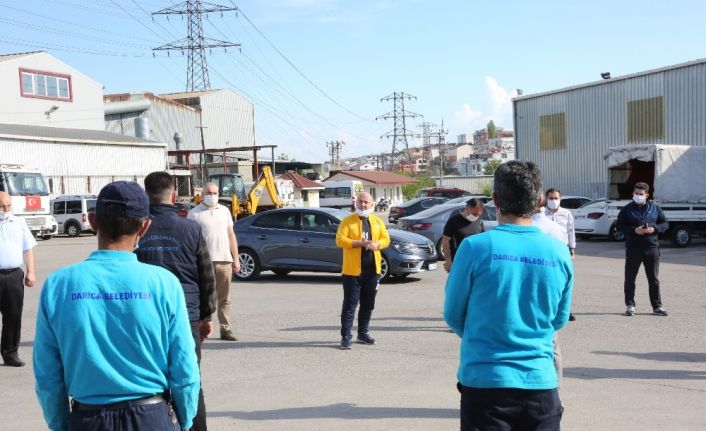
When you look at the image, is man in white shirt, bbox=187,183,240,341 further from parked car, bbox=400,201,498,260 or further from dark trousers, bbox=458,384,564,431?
parked car, bbox=400,201,498,260

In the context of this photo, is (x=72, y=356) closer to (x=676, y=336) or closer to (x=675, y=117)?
(x=676, y=336)

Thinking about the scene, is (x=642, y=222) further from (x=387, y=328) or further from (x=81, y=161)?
(x=81, y=161)

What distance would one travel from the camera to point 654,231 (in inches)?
430

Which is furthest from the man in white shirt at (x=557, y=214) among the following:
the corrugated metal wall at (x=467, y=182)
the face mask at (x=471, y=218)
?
the corrugated metal wall at (x=467, y=182)

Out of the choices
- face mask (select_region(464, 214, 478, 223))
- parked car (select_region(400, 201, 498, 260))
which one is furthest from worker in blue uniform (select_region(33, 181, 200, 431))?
parked car (select_region(400, 201, 498, 260))

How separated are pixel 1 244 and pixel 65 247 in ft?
70.8

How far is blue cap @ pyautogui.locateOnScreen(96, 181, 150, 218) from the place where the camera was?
310cm

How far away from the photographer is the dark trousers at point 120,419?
2916mm

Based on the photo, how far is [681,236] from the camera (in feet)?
74.8

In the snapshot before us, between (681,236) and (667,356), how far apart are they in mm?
15817

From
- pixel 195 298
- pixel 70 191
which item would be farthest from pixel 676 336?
pixel 70 191

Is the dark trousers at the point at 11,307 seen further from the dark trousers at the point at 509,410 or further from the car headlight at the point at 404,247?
the car headlight at the point at 404,247

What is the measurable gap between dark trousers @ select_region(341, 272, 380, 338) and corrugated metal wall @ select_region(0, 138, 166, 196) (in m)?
35.6

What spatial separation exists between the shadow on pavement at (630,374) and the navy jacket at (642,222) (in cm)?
360
